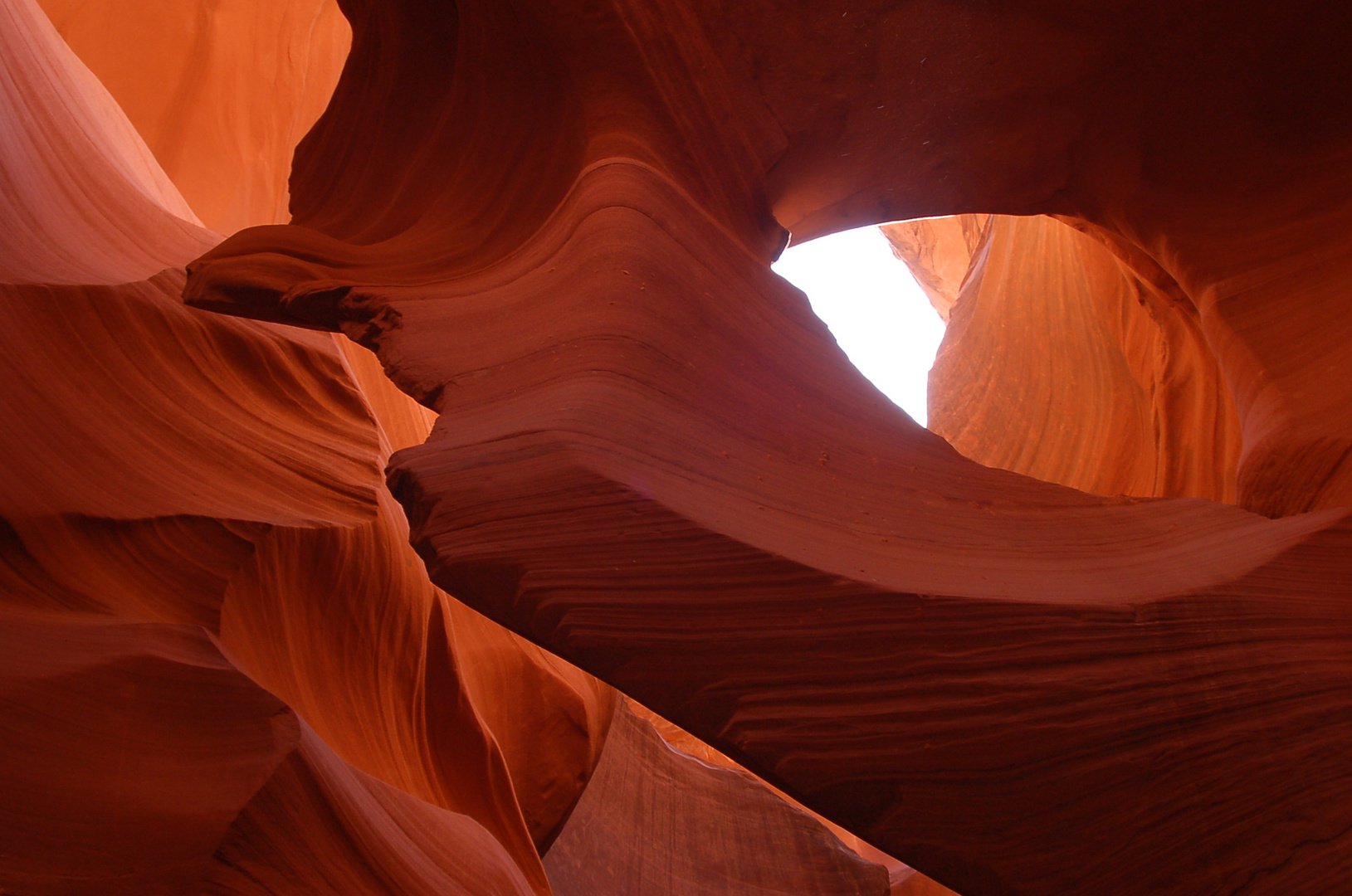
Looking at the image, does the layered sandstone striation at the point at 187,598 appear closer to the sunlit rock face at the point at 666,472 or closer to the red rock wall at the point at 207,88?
the sunlit rock face at the point at 666,472

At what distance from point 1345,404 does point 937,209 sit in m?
1.35

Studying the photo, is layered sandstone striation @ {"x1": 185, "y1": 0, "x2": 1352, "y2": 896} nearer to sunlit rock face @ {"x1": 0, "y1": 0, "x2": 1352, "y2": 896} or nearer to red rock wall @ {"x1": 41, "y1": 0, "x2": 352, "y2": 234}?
sunlit rock face @ {"x1": 0, "y1": 0, "x2": 1352, "y2": 896}

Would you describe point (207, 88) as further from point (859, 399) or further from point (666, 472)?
point (666, 472)

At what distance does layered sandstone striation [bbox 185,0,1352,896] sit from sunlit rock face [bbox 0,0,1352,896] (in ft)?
0.03

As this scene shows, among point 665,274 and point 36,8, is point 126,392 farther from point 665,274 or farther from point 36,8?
Answer: point 36,8

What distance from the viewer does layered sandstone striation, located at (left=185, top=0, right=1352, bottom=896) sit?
4.50 feet

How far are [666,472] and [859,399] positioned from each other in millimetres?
690

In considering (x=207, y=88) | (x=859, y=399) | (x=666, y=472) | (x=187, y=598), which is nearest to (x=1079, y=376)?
(x=859, y=399)

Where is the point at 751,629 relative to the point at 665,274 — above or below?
below

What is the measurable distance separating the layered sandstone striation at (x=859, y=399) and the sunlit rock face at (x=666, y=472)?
1 cm

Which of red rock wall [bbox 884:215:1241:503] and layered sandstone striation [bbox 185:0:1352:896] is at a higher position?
red rock wall [bbox 884:215:1241:503]

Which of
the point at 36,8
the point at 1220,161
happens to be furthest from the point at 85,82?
the point at 1220,161

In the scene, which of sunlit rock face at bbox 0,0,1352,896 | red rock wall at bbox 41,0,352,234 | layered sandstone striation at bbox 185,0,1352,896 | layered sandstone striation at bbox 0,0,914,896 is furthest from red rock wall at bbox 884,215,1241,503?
red rock wall at bbox 41,0,352,234

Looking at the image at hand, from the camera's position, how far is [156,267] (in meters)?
3.11
